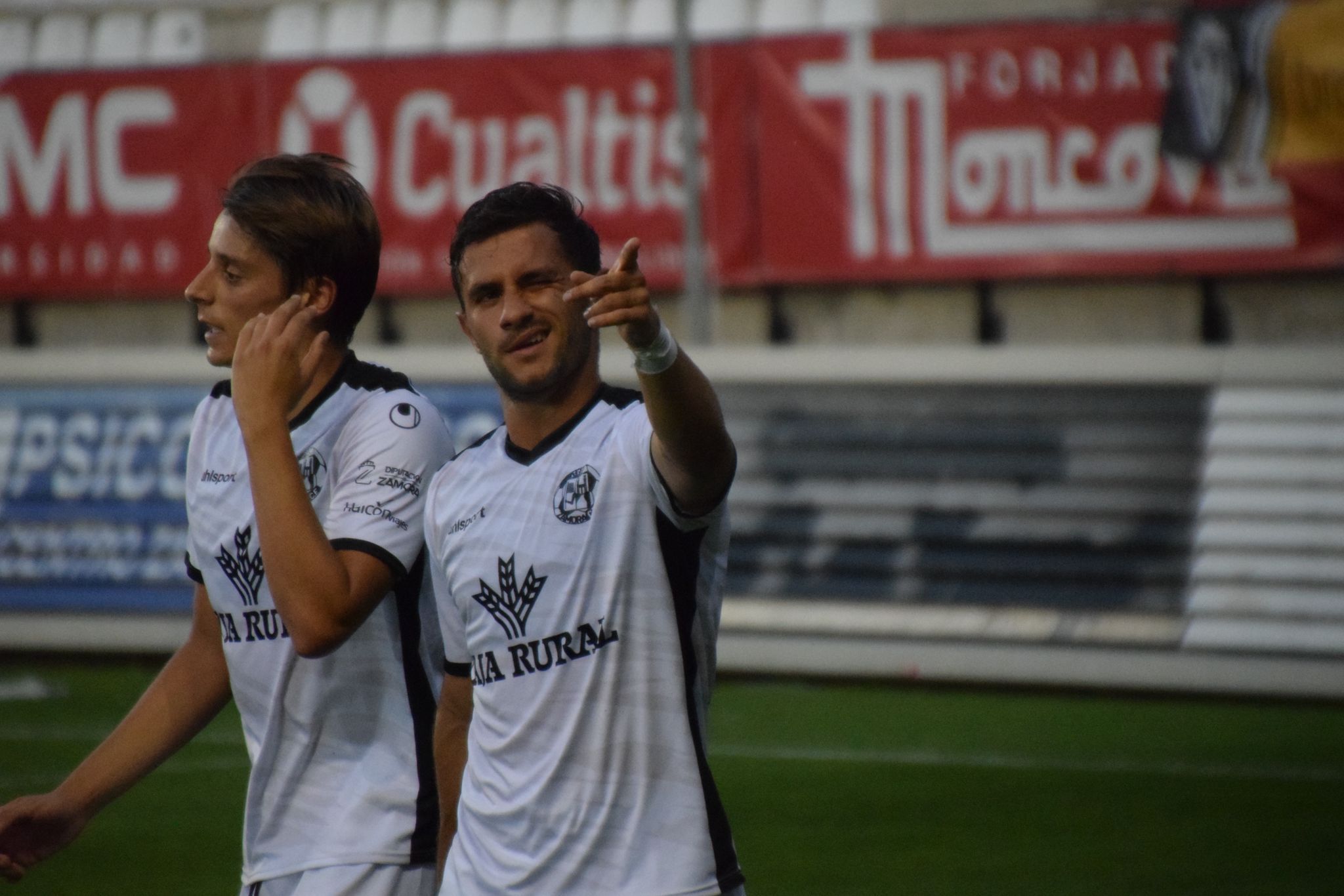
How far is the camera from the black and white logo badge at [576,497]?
335 centimetres

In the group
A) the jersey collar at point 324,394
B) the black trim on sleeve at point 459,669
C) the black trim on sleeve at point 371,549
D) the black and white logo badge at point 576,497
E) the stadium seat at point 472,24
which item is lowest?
the black trim on sleeve at point 459,669

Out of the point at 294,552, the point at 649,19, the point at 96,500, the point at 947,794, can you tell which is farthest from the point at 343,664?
the point at 649,19

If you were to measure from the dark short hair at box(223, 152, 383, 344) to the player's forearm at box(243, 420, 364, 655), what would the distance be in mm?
377

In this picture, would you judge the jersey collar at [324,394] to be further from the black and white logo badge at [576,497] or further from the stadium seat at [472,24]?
the stadium seat at [472,24]

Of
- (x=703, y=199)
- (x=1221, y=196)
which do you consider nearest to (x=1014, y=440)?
(x=1221, y=196)

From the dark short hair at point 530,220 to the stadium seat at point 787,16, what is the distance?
12.6 metres

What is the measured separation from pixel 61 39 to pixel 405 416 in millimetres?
15850

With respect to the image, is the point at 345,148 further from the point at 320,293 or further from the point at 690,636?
the point at 690,636

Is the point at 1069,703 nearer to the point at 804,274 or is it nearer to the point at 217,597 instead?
the point at 804,274

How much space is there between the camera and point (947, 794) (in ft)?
27.2

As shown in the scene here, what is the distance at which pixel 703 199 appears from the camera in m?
15.1

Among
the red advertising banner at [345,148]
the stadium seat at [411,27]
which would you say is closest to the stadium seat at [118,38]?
the red advertising banner at [345,148]

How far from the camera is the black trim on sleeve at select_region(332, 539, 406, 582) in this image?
3.50 metres

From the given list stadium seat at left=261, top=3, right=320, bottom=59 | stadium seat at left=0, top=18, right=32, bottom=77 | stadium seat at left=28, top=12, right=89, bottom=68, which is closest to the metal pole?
stadium seat at left=261, top=3, right=320, bottom=59
